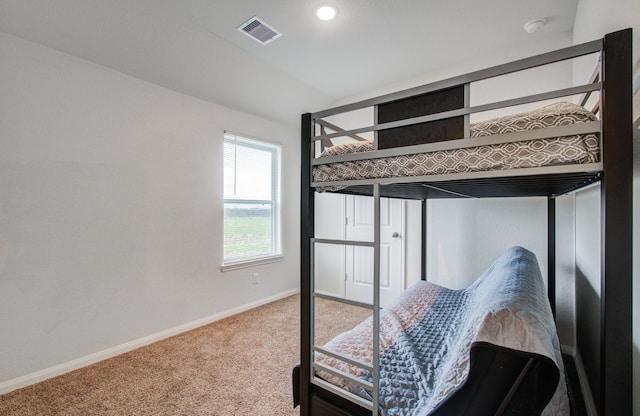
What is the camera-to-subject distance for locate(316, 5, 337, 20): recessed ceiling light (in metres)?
1.99

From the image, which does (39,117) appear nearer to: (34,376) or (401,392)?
(34,376)

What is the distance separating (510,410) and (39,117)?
3000 millimetres

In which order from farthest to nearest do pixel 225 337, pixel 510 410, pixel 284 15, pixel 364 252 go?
pixel 364 252, pixel 225 337, pixel 284 15, pixel 510 410

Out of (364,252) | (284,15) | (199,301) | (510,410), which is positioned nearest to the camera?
(510,410)

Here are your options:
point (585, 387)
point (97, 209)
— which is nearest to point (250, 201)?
point (97, 209)

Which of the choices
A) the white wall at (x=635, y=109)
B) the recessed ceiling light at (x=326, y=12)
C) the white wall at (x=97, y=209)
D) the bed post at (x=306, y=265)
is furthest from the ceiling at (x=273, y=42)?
the bed post at (x=306, y=265)

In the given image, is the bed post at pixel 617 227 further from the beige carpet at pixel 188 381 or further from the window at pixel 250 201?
the window at pixel 250 201

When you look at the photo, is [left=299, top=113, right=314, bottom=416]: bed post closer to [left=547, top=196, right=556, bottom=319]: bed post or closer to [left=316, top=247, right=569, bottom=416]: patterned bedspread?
[left=316, top=247, right=569, bottom=416]: patterned bedspread

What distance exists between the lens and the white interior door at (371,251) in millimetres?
3217

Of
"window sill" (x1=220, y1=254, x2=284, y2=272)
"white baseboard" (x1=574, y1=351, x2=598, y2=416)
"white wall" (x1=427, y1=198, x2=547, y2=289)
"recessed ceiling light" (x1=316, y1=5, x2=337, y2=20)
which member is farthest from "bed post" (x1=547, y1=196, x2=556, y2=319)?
"window sill" (x1=220, y1=254, x2=284, y2=272)

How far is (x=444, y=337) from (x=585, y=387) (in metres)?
1.02

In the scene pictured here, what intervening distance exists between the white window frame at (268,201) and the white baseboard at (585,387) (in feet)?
9.51

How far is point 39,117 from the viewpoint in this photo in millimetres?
1974

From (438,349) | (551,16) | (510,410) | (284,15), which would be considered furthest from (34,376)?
(551,16)
